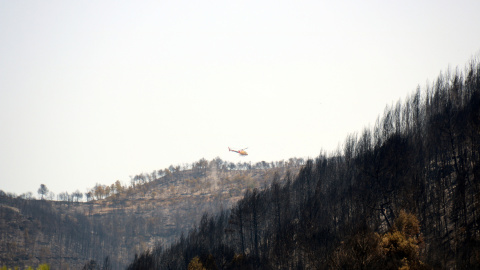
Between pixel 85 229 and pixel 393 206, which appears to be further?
pixel 85 229

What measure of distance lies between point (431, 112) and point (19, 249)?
426 ft

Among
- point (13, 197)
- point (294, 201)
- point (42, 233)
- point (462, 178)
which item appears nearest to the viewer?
point (462, 178)

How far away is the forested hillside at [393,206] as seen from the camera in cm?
3014

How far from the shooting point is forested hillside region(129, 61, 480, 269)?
98.9 feet

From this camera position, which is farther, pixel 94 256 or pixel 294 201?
pixel 94 256

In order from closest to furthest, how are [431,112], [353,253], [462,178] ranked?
[353,253] < [462,178] < [431,112]

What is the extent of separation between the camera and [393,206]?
48.1 m

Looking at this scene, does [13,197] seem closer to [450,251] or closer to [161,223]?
[161,223]

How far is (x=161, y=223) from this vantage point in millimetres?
183625

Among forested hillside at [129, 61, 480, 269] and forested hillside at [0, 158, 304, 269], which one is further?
forested hillside at [0, 158, 304, 269]

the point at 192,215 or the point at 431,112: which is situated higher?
the point at 431,112

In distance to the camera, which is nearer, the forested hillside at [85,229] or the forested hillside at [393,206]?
the forested hillside at [393,206]

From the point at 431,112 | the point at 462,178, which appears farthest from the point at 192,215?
the point at 462,178

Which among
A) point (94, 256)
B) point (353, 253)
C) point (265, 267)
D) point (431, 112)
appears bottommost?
point (94, 256)
